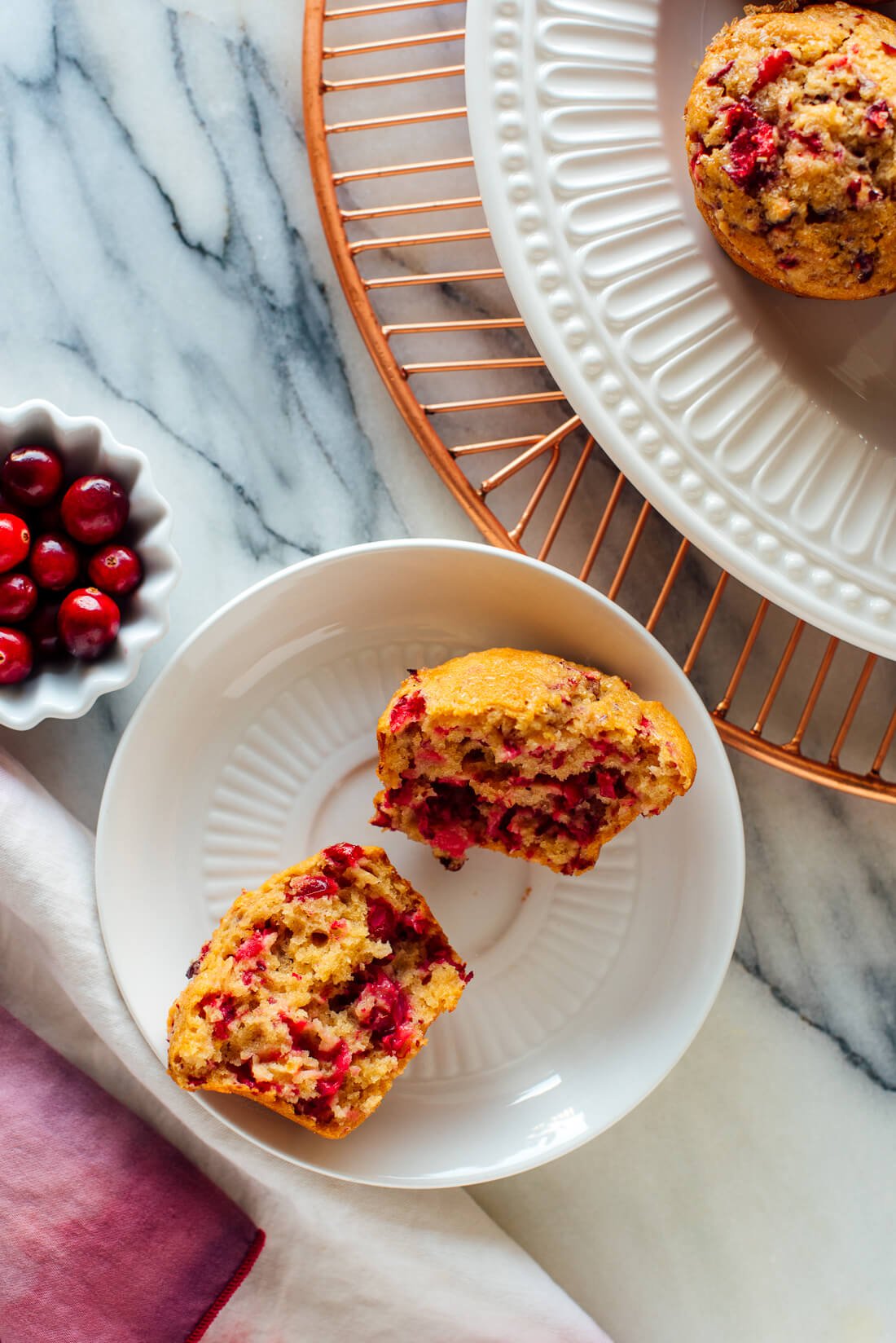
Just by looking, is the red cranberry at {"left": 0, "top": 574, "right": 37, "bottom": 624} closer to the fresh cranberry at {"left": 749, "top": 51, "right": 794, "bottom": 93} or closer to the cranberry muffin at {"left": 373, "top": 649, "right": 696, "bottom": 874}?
the cranberry muffin at {"left": 373, "top": 649, "right": 696, "bottom": 874}

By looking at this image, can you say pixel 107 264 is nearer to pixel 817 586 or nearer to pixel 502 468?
pixel 502 468

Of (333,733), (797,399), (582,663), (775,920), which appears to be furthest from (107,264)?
(775,920)

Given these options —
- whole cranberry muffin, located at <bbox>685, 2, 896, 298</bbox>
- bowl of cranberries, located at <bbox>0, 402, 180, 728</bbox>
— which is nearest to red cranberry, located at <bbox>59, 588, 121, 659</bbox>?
bowl of cranberries, located at <bbox>0, 402, 180, 728</bbox>

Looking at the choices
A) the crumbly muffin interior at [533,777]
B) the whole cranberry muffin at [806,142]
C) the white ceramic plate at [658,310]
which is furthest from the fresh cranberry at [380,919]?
the whole cranberry muffin at [806,142]

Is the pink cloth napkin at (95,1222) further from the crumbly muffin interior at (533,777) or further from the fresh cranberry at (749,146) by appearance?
the fresh cranberry at (749,146)

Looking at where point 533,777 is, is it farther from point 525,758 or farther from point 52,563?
point 52,563

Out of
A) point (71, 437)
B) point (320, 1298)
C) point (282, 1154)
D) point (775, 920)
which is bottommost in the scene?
point (320, 1298)
